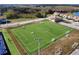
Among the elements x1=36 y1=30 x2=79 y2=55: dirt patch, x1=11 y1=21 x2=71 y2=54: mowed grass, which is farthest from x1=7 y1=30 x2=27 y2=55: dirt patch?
x1=36 y1=30 x2=79 y2=55: dirt patch

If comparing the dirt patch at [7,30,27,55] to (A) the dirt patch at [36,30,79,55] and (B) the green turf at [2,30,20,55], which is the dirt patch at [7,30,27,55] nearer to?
(B) the green turf at [2,30,20,55]

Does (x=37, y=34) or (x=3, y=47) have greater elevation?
(x=37, y=34)

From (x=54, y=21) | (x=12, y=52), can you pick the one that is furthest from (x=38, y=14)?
(x=12, y=52)

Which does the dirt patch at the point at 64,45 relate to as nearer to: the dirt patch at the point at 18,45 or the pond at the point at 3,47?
the dirt patch at the point at 18,45

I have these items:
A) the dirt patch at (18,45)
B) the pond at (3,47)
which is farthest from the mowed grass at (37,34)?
the pond at (3,47)

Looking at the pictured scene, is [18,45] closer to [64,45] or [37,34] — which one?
[37,34]

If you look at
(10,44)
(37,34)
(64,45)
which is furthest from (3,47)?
(64,45)
